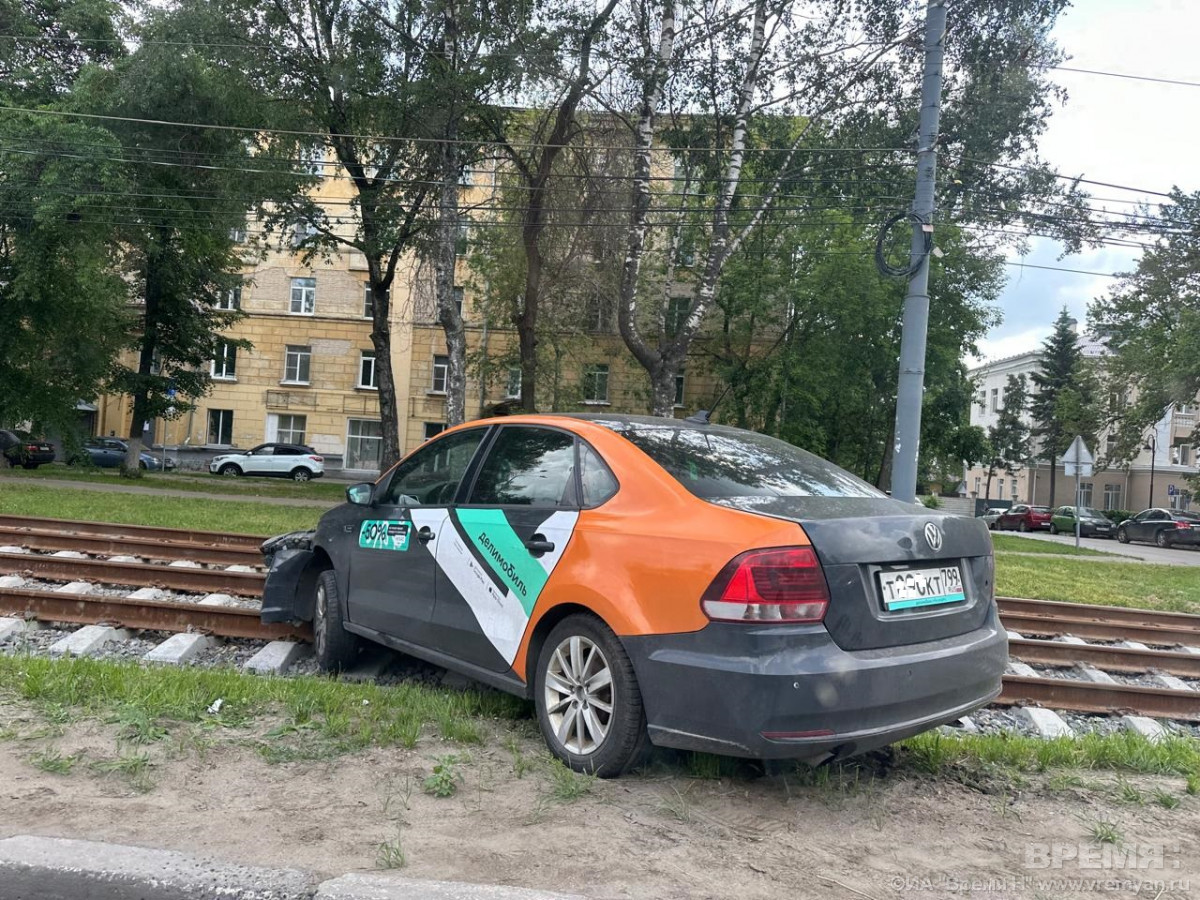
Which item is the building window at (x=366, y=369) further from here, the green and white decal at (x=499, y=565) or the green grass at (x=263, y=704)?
the green and white decal at (x=499, y=565)

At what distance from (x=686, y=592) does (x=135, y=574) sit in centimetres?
611

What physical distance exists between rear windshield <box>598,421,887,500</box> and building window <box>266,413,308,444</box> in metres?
38.5

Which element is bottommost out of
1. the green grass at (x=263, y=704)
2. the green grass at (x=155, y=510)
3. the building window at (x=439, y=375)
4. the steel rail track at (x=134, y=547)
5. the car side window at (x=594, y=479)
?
the green grass at (x=155, y=510)

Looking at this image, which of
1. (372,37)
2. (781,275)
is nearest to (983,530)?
(372,37)

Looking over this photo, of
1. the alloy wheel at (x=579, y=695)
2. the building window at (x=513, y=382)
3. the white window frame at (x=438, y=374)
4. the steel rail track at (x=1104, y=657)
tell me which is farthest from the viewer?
the white window frame at (x=438, y=374)

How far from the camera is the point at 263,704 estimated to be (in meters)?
4.29

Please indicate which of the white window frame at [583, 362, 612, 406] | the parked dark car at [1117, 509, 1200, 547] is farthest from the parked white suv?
the parked dark car at [1117, 509, 1200, 547]

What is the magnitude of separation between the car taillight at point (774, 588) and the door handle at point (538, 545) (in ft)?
3.09

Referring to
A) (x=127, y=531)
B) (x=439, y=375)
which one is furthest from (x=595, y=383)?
(x=127, y=531)

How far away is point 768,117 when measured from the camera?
720 inches

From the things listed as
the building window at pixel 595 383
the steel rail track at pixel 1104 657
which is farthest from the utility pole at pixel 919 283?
the building window at pixel 595 383

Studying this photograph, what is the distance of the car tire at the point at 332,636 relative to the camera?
5086mm

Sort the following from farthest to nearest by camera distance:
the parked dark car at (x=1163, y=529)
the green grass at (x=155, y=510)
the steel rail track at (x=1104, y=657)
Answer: the parked dark car at (x=1163, y=529)
the green grass at (x=155, y=510)
the steel rail track at (x=1104, y=657)

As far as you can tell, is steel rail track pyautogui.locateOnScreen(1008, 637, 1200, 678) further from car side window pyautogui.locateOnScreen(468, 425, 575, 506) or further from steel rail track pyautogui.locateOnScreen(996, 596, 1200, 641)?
car side window pyautogui.locateOnScreen(468, 425, 575, 506)
